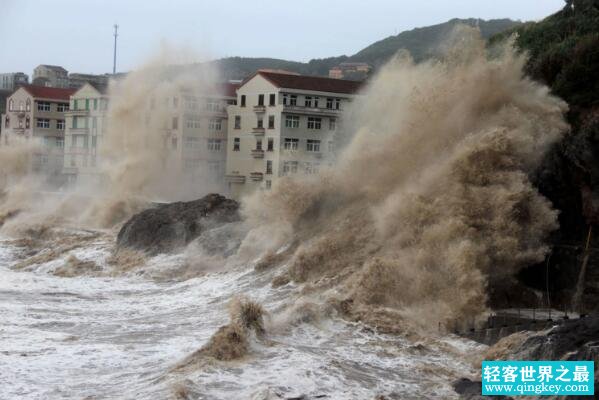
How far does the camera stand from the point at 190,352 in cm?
1611

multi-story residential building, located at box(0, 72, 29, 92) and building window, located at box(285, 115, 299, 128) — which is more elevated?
multi-story residential building, located at box(0, 72, 29, 92)

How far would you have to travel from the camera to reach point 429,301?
19406mm

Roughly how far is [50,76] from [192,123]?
148 feet

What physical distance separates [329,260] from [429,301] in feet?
14.1

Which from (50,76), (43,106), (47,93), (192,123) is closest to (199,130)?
(192,123)

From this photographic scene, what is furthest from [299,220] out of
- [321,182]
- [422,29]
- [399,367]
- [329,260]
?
[422,29]

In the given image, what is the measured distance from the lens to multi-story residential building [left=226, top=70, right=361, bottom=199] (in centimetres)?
4509

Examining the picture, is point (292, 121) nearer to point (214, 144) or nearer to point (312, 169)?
point (214, 144)

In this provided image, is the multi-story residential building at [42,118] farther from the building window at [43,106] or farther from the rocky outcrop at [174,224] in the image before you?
the rocky outcrop at [174,224]

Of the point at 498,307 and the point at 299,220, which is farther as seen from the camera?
the point at 299,220

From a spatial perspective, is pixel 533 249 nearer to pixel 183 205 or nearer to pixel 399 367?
pixel 399 367

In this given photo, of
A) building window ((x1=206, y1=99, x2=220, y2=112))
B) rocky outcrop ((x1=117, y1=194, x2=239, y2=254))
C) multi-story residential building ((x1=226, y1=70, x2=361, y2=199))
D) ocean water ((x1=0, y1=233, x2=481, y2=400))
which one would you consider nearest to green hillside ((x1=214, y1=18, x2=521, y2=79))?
building window ((x1=206, y1=99, x2=220, y2=112))

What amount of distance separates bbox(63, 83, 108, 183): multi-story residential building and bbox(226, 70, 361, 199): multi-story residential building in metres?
12.0

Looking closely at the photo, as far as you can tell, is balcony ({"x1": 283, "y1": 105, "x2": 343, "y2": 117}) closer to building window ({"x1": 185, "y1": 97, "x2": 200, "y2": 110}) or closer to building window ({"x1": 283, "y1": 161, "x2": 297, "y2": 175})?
building window ({"x1": 283, "y1": 161, "x2": 297, "y2": 175})
